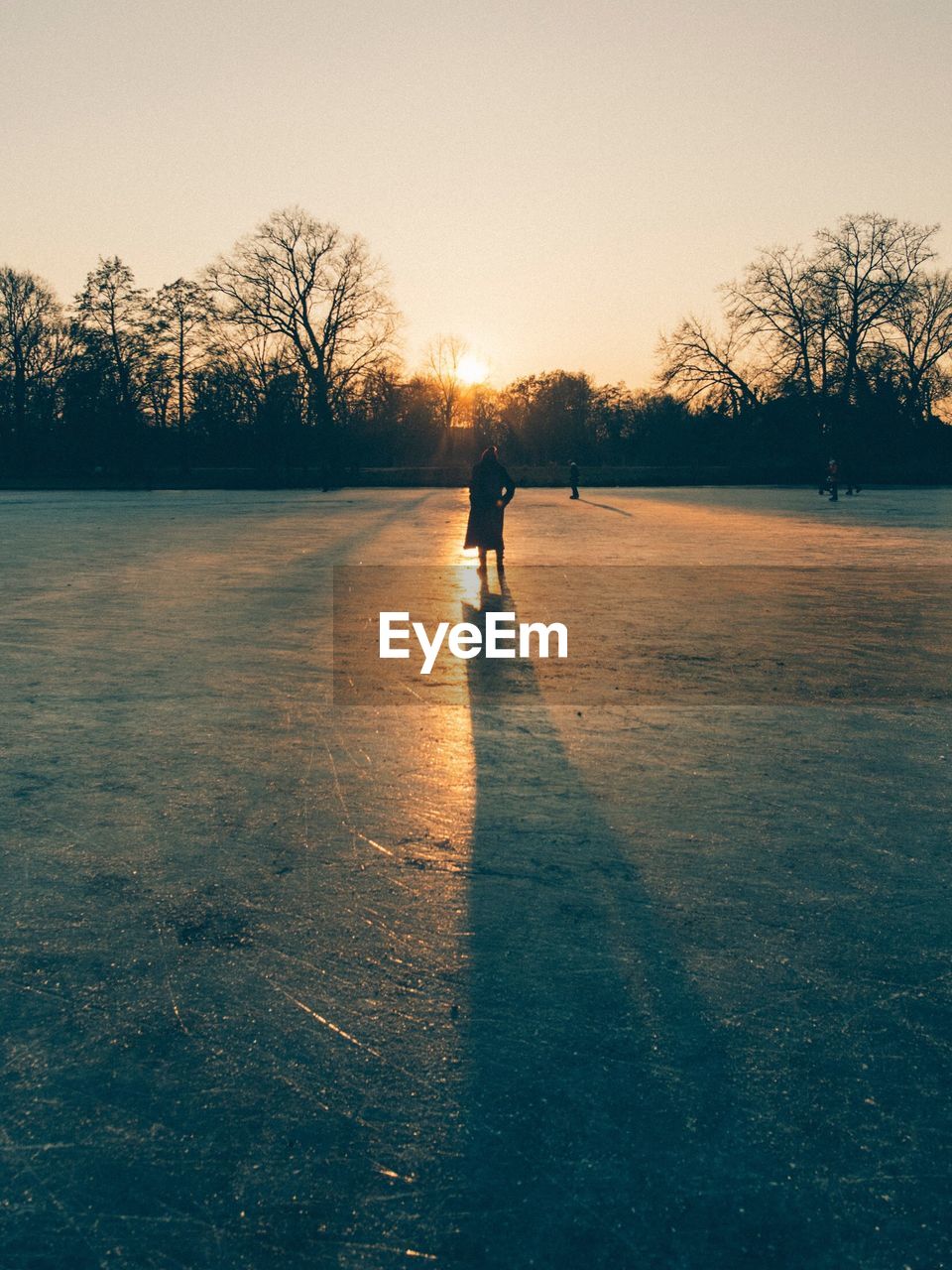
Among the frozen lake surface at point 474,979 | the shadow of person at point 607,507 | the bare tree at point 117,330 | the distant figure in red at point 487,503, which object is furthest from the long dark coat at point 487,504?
the bare tree at point 117,330

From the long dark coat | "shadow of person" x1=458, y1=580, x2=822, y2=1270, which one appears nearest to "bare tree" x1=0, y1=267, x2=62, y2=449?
the long dark coat

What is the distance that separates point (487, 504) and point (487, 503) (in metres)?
0.02

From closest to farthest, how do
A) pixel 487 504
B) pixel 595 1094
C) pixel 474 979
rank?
pixel 595 1094, pixel 474 979, pixel 487 504

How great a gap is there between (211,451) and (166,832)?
62850 millimetres

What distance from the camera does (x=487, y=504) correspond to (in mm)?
14648

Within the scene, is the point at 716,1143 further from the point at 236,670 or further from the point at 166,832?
the point at 236,670

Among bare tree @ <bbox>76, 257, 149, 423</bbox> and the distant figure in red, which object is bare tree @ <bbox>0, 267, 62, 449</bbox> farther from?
the distant figure in red

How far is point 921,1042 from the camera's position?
2766 millimetres

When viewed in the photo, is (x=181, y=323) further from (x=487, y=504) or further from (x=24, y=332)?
(x=487, y=504)

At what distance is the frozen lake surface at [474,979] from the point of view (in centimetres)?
217

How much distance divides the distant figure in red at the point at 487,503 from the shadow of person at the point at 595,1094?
418 inches

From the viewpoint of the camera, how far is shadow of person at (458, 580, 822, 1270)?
2104 mm

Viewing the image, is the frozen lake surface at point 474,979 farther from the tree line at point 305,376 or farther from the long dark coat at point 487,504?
the tree line at point 305,376

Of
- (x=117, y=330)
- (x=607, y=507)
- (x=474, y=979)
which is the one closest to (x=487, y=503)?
(x=474, y=979)
